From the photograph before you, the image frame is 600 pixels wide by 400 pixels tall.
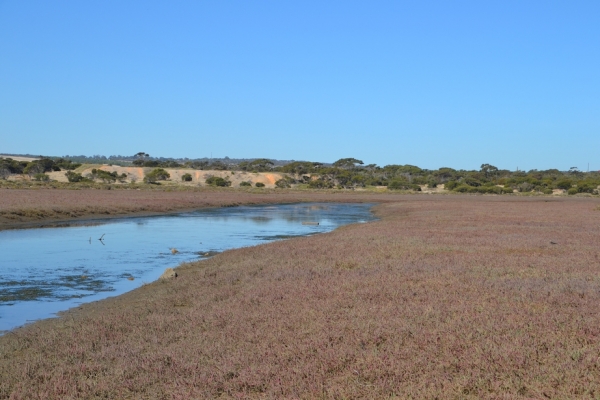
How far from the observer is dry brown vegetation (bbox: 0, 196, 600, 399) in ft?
25.9

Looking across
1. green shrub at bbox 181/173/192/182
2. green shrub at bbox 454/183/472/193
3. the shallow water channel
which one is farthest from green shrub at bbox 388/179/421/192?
the shallow water channel

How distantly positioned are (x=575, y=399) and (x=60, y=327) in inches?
358

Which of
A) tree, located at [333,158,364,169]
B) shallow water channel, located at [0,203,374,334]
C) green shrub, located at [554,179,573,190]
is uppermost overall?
tree, located at [333,158,364,169]

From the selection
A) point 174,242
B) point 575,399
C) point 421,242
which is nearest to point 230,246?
point 174,242

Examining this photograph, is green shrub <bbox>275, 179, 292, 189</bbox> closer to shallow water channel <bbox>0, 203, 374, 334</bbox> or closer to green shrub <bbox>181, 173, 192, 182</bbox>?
green shrub <bbox>181, 173, 192, 182</bbox>

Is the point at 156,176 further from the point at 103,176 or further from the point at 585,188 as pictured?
the point at 585,188

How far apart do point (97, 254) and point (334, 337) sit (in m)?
17.8

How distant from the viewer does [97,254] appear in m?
25.2

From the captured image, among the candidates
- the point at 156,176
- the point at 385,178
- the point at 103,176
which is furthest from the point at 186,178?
the point at 385,178

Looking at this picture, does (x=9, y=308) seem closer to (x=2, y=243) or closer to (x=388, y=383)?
(x=388, y=383)

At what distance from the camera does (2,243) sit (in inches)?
1123

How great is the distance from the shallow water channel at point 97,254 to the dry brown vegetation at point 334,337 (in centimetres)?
174

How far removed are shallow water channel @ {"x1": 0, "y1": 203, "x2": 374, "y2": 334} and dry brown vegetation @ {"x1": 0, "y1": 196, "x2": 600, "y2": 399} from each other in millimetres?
1744

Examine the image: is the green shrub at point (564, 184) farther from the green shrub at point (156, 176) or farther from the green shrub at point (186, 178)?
the green shrub at point (156, 176)
